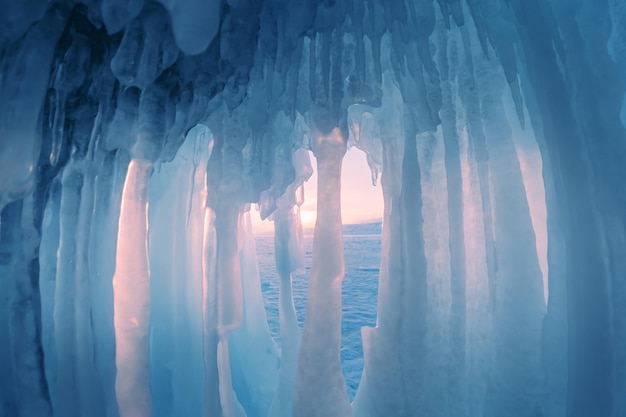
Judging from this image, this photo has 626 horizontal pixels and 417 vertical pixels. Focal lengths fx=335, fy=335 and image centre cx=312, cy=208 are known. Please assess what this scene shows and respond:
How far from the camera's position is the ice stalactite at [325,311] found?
9.96ft

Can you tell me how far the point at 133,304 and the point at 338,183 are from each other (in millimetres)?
2065

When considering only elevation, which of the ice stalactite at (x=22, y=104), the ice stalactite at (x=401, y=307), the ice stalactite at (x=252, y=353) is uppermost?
the ice stalactite at (x=22, y=104)

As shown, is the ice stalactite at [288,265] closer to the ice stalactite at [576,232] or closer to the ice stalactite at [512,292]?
the ice stalactite at [512,292]

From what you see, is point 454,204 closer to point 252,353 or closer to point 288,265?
point 288,265

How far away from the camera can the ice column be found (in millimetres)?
2641

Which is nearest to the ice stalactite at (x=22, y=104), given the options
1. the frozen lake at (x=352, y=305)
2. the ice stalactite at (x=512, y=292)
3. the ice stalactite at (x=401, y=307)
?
the ice stalactite at (x=401, y=307)

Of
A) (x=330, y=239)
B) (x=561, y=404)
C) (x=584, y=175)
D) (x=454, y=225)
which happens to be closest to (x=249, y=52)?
(x=330, y=239)

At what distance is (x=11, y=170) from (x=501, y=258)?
11.8ft

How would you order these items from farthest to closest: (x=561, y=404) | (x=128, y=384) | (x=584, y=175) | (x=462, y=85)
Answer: (x=462, y=85)
(x=128, y=384)
(x=561, y=404)
(x=584, y=175)

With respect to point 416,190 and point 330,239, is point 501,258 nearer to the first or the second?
point 416,190

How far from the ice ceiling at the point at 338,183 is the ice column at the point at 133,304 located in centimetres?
2

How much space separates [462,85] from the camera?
10.4ft

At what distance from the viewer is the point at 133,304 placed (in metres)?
2.71

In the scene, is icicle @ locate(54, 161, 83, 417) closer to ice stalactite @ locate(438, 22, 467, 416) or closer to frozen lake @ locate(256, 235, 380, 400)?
ice stalactite @ locate(438, 22, 467, 416)
